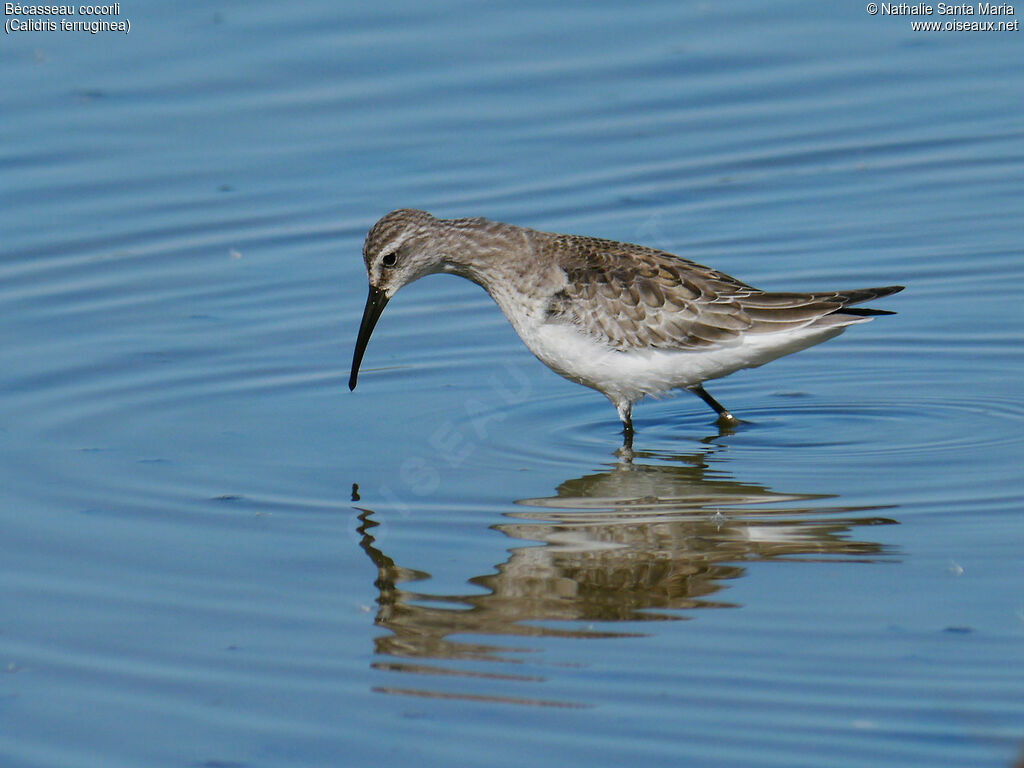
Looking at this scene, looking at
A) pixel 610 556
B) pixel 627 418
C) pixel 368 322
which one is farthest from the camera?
pixel 368 322

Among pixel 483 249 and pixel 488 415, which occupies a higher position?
pixel 483 249

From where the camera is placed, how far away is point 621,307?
1016cm

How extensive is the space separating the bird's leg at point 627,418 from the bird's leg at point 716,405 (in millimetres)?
507

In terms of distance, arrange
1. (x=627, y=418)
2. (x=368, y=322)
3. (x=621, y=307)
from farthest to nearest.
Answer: (x=368, y=322), (x=627, y=418), (x=621, y=307)

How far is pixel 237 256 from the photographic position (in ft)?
43.4

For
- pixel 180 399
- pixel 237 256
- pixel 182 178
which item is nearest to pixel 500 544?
pixel 180 399

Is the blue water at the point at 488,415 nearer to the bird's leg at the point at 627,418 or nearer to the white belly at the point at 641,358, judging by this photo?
the bird's leg at the point at 627,418

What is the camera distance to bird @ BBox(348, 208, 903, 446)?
1002 centimetres

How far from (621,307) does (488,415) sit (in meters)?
1.19

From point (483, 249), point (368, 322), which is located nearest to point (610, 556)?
point (483, 249)

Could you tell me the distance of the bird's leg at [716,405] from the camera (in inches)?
419

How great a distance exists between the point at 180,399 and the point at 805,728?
587 cm

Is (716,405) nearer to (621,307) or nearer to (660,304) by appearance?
(660,304)

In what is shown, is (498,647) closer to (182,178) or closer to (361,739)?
(361,739)
